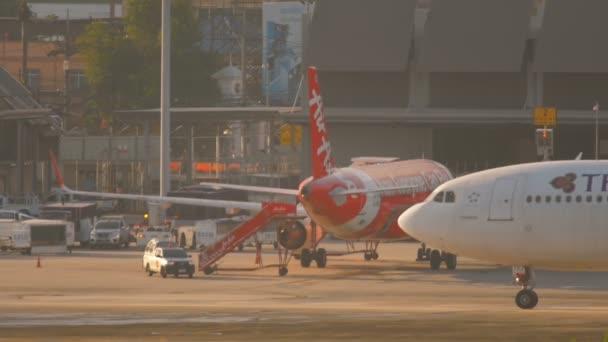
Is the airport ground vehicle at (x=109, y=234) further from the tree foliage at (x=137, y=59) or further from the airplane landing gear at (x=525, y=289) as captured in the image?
the tree foliage at (x=137, y=59)

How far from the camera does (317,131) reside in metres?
72.7

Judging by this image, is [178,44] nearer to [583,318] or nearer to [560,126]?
[560,126]

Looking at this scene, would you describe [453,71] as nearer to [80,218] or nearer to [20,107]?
[80,218]

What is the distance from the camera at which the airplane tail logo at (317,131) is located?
7131 cm

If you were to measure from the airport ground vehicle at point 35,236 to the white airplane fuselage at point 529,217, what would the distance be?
43.9 metres

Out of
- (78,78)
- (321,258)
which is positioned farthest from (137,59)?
(321,258)

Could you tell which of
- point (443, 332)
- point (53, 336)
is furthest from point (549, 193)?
point (53, 336)

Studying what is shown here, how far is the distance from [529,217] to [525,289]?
263 cm

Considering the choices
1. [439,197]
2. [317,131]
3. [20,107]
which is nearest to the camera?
[439,197]

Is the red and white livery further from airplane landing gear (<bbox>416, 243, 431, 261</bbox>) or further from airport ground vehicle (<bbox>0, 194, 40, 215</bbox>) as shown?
airport ground vehicle (<bbox>0, 194, 40, 215</bbox>)

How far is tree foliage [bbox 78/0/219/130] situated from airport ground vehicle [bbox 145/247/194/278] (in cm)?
9366

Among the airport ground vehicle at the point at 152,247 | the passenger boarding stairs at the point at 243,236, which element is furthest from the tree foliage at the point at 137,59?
the airport ground vehicle at the point at 152,247

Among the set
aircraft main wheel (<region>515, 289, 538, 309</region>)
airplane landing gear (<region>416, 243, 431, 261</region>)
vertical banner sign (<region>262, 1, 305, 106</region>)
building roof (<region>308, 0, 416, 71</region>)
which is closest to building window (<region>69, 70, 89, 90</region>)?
vertical banner sign (<region>262, 1, 305, 106</region>)

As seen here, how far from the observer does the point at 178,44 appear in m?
169
